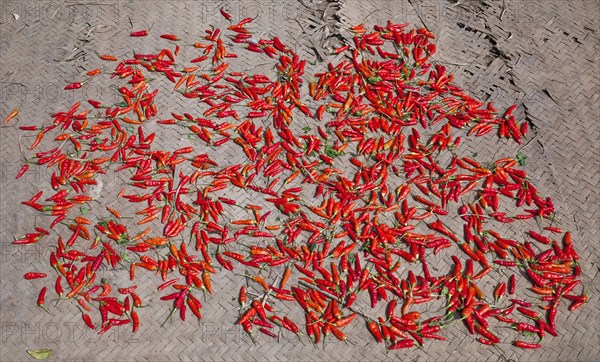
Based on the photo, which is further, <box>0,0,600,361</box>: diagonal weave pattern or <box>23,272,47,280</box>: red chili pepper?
<box>23,272,47,280</box>: red chili pepper

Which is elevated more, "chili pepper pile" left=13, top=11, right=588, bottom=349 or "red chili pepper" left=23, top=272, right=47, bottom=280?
"chili pepper pile" left=13, top=11, right=588, bottom=349

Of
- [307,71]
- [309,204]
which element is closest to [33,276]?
[309,204]

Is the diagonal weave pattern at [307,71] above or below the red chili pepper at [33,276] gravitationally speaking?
above

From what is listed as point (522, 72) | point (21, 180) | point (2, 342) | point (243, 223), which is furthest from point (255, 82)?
point (2, 342)

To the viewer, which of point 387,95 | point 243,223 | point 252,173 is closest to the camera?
point 243,223

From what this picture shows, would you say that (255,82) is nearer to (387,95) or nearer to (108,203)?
(387,95)

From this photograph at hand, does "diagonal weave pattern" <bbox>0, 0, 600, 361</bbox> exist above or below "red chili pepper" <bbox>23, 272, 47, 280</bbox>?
above
